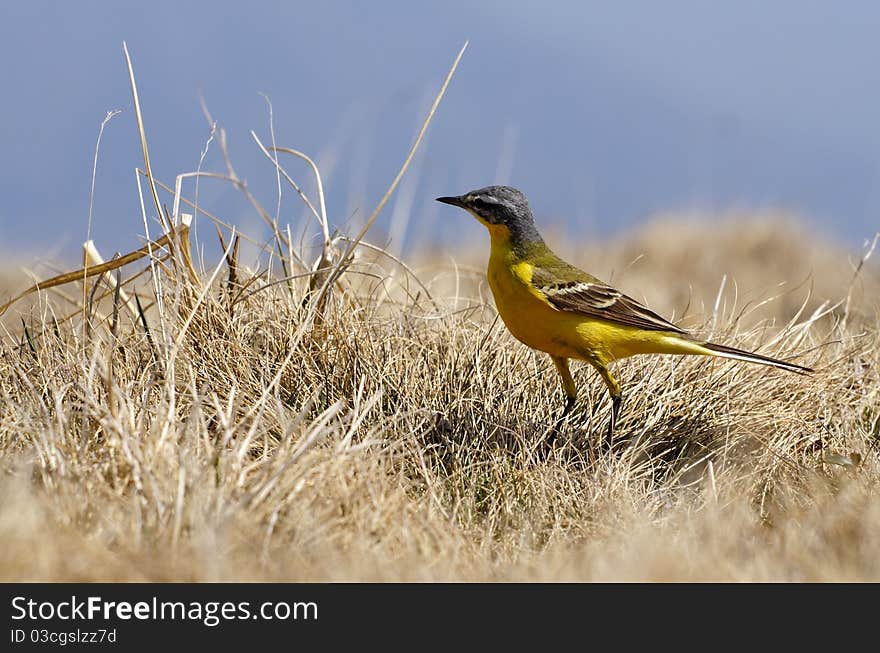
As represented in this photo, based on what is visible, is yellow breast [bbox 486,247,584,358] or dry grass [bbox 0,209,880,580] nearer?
dry grass [bbox 0,209,880,580]

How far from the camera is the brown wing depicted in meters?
4.26

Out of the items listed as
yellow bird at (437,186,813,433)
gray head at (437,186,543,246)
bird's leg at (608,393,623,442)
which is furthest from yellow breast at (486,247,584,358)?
bird's leg at (608,393,623,442)

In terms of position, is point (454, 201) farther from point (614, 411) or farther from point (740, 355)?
point (740, 355)

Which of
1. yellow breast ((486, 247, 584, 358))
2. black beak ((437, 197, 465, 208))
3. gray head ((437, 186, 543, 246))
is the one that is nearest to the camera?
yellow breast ((486, 247, 584, 358))

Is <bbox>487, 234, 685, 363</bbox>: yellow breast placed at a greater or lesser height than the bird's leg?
greater

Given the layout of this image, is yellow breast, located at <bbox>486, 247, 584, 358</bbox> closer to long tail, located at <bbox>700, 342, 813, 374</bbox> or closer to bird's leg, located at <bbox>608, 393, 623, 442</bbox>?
bird's leg, located at <bbox>608, 393, 623, 442</bbox>

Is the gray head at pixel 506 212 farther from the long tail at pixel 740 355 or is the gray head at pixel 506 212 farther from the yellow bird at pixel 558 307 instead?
the long tail at pixel 740 355

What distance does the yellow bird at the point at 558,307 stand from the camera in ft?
13.9

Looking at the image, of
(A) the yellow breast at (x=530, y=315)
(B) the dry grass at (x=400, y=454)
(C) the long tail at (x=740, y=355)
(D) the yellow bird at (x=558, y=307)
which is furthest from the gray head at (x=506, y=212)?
(C) the long tail at (x=740, y=355)

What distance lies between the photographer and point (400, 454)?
3824 millimetres

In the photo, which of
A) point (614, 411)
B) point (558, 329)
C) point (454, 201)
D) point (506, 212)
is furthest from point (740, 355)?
point (454, 201)

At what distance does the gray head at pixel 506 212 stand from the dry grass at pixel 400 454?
678mm
